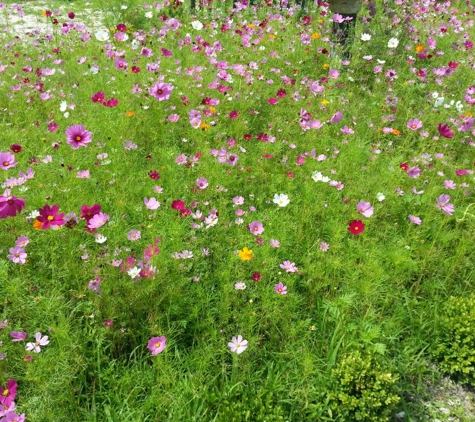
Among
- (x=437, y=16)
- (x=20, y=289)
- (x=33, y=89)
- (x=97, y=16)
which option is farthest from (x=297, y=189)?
(x=97, y=16)

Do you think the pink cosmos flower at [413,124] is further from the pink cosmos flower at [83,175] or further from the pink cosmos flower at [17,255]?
the pink cosmos flower at [17,255]

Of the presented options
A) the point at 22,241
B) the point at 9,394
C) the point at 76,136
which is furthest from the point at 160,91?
the point at 9,394

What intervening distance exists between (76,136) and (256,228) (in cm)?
106

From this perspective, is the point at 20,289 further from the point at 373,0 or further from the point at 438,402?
the point at 373,0

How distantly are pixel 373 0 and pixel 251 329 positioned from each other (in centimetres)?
486

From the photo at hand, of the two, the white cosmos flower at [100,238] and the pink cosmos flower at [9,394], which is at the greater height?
the white cosmos flower at [100,238]

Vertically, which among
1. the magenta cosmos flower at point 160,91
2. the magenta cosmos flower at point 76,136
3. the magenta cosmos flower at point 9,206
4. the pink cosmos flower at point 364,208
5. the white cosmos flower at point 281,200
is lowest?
the white cosmos flower at point 281,200

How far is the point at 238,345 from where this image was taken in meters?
1.78

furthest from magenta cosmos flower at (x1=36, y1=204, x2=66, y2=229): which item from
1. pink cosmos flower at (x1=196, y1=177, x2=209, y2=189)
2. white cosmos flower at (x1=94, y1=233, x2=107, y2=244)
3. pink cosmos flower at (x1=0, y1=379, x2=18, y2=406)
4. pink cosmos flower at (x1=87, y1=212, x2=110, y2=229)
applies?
pink cosmos flower at (x1=196, y1=177, x2=209, y2=189)

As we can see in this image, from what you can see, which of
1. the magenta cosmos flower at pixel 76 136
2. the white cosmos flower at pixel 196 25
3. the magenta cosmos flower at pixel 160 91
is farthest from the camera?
the white cosmos flower at pixel 196 25

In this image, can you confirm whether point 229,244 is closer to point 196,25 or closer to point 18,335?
point 18,335

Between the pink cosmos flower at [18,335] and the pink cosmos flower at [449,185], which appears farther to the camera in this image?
the pink cosmos flower at [449,185]

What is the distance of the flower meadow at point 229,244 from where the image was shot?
5.56 feet

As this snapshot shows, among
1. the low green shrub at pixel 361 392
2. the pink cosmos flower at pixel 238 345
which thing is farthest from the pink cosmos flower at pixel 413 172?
the pink cosmos flower at pixel 238 345
